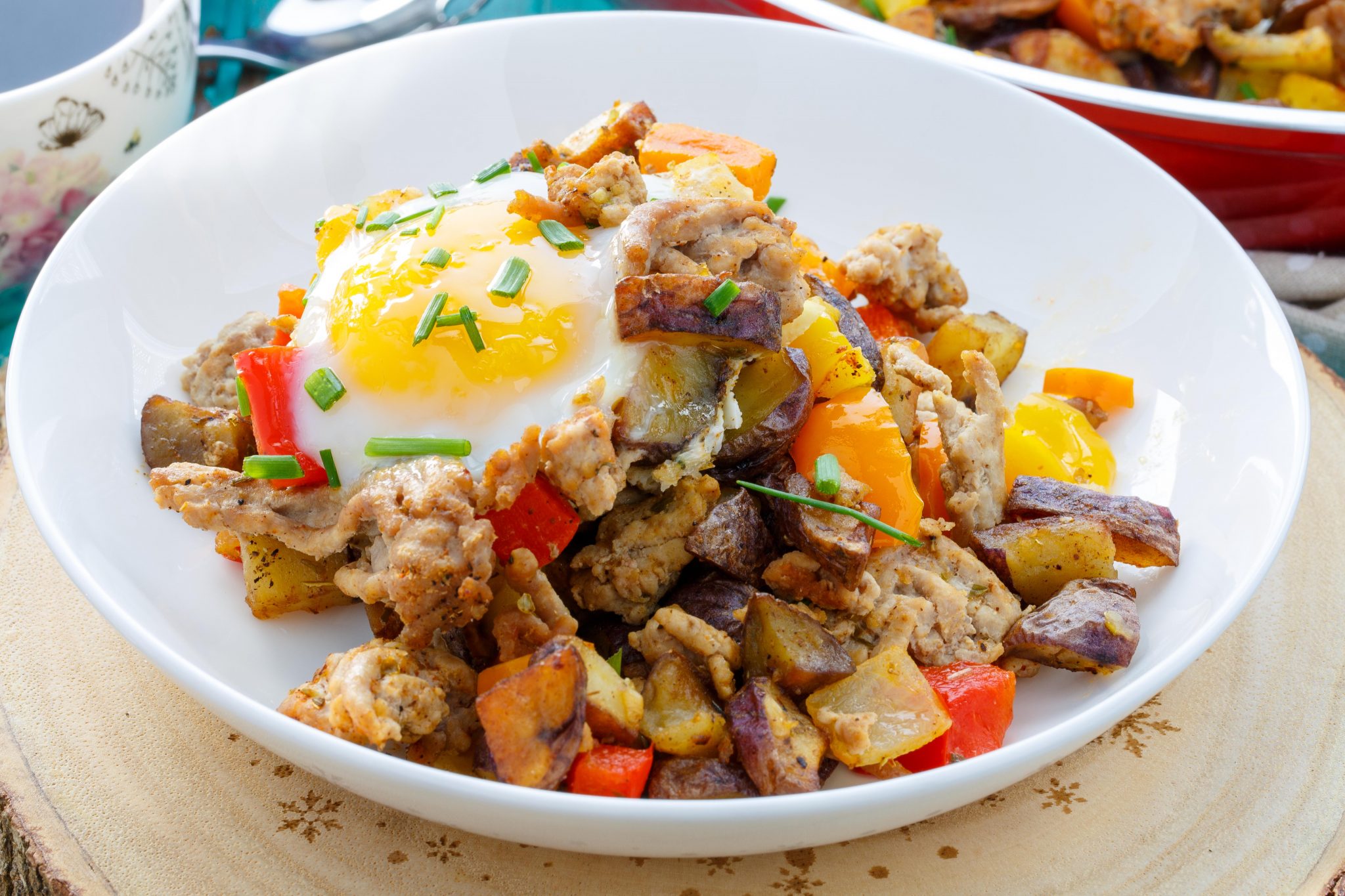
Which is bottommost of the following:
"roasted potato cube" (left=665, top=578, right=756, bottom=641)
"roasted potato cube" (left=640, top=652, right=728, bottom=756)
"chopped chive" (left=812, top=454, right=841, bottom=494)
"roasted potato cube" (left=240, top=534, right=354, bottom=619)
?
"roasted potato cube" (left=240, top=534, right=354, bottom=619)

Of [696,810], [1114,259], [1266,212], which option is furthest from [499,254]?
[1266,212]

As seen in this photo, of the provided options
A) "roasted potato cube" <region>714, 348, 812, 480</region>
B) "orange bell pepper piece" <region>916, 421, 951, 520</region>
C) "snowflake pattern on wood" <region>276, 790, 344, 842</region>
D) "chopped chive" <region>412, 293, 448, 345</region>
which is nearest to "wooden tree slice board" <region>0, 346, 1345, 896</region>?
"snowflake pattern on wood" <region>276, 790, 344, 842</region>

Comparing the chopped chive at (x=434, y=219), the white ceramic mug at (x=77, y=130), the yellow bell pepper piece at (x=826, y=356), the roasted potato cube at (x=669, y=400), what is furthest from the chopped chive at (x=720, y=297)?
the white ceramic mug at (x=77, y=130)

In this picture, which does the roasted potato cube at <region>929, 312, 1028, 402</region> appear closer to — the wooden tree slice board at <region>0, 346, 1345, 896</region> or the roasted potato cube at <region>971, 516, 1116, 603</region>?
the roasted potato cube at <region>971, 516, 1116, 603</region>

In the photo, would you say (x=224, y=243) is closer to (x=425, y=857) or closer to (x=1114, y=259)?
(x=425, y=857)

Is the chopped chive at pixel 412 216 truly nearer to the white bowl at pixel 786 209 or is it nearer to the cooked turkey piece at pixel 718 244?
the cooked turkey piece at pixel 718 244

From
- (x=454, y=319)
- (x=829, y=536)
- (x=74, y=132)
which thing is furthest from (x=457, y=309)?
(x=74, y=132)
